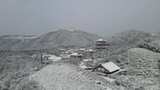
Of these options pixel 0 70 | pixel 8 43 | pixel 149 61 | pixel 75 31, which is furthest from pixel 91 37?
pixel 149 61

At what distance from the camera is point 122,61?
2045cm

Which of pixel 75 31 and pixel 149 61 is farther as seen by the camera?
pixel 75 31

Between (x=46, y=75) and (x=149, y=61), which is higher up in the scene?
(x=149, y=61)

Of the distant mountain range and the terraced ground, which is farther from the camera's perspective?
the distant mountain range

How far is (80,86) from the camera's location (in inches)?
535

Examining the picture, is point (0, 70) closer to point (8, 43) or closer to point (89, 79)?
point (89, 79)

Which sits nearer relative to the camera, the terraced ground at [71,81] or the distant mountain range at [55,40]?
the terraced ground at [71,81]

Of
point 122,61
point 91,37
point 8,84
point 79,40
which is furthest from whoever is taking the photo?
point 91,37

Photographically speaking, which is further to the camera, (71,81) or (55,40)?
(55,40)

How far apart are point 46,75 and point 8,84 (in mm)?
3644

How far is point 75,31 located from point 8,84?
71.5 metres

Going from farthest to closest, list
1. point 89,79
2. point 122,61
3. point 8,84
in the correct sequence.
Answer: point 122,61 < point 8,84 < point 89,79

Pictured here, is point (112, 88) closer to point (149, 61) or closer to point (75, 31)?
point (149, 61)

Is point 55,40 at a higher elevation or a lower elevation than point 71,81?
lower
